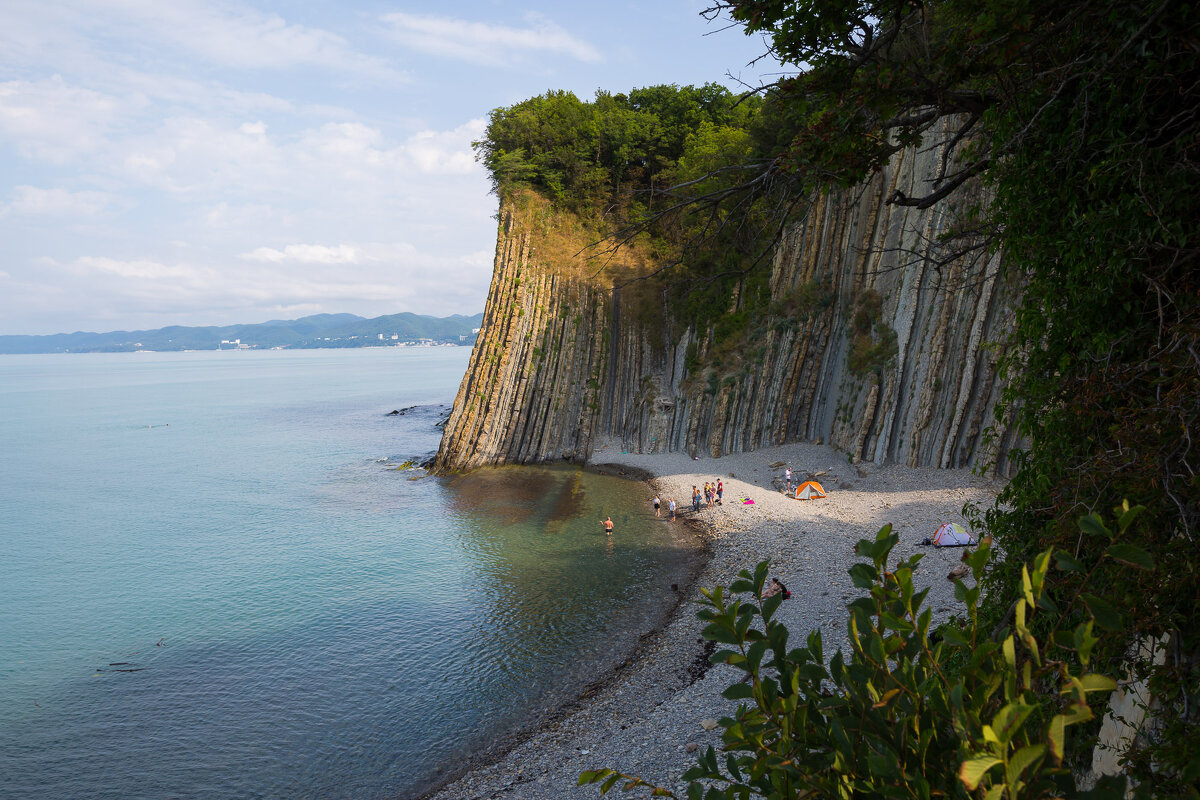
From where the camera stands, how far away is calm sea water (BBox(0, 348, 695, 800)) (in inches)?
567

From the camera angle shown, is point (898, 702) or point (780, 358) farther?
point (780, 358)

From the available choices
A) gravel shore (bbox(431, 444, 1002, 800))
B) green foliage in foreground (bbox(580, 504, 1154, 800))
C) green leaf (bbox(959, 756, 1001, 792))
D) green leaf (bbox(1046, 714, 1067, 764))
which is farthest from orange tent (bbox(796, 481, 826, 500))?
green leaf (bbox(959, 756, 1001, 792))

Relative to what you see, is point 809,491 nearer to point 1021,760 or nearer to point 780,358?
point 780,358

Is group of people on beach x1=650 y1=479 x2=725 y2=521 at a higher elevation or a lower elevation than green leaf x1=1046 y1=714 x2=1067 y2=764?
lower

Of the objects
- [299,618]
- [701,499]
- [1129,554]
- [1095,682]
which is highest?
[1129,554]

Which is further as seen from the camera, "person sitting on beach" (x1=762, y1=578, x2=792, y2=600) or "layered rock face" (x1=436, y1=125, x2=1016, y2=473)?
"layered rock face" (x1=436, y1=125, x2=1016, y2=473)

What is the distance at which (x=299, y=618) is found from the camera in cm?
2083

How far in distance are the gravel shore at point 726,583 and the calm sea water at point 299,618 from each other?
1.36 meters

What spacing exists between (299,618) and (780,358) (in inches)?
1016

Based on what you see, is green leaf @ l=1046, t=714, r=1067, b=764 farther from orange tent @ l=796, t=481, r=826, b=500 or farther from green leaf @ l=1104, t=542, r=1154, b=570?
orange tent @ l=796, t=481, r=826, b=500

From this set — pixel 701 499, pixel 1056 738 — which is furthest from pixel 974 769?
pixel 701 499

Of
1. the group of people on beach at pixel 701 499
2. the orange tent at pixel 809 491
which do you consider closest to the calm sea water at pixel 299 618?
the group of people on beach at pixel 701 499

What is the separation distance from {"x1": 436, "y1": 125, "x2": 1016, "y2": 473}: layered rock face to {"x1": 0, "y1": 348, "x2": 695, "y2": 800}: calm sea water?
496cm

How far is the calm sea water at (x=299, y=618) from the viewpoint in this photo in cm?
1441
